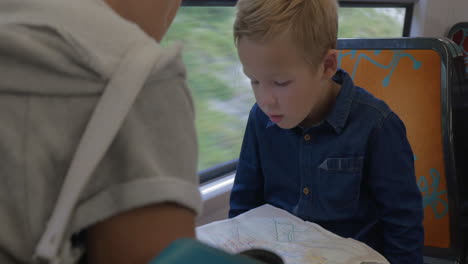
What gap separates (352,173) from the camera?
114 centimetres

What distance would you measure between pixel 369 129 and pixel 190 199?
0.82 meters

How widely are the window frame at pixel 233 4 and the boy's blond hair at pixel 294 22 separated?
62cm

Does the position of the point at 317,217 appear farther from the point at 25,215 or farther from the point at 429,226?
the point at 25,215

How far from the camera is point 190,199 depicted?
393 mm

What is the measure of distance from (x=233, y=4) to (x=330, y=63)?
83 centimetres

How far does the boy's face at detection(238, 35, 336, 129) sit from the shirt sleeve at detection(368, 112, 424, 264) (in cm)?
21

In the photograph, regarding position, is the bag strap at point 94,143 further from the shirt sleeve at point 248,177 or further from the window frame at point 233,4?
the window frame at point 233,4

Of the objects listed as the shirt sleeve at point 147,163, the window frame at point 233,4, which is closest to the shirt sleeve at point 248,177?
the window frame at point 233,4

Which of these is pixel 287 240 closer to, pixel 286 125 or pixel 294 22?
pixel 286 125

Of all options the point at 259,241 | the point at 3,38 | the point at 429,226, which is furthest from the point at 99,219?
the point at 429,226

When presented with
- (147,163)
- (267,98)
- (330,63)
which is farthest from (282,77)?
(147,163)

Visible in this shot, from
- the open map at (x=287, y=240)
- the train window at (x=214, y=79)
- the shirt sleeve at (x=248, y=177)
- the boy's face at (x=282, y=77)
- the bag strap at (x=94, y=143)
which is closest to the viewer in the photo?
the bag strap at (x=94, y=143)

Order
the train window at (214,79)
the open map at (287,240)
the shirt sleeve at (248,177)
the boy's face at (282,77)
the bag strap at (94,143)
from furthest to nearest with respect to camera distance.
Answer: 1. the train window at (214,79)
2. the shirt sleeve at (248,177)
3. the boy's face at (282,77)
4. the open map at (287,240)
5. the bag strap at (94,143)

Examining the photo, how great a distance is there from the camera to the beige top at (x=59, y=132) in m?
0.36
